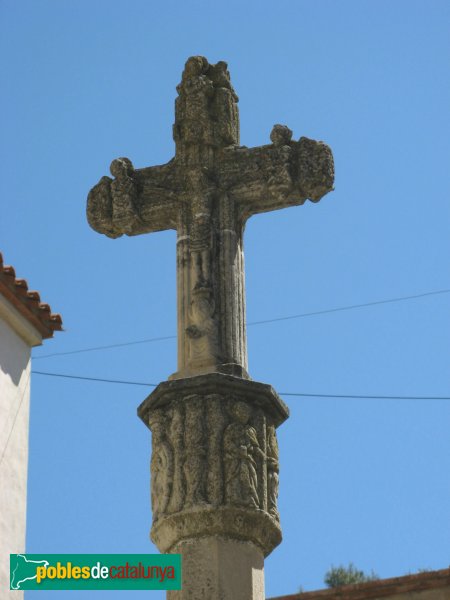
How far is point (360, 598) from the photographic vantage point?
12859mm

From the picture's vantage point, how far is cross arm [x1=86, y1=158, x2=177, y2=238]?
329 inches

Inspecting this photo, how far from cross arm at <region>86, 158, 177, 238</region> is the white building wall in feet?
22.4

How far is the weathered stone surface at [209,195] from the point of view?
780 centimetres

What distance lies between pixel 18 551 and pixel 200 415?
797cm

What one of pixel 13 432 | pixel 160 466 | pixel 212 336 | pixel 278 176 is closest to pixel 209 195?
pixel 278 176

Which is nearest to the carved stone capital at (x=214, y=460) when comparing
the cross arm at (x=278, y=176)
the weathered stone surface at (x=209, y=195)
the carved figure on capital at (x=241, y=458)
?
the carved figure on capital at (x=241, y=458)

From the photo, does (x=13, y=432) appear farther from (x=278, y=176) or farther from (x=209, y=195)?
(x=278, y=176)

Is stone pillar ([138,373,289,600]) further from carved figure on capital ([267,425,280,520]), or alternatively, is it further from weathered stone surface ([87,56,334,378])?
weathered stone surface ([87,56,334,378])

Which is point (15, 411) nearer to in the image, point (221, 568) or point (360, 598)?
point (360, 598)

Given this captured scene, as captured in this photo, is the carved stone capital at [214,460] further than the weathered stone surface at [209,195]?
No

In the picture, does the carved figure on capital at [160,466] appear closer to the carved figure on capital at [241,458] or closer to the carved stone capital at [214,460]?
the carved stone capital at [214,460]

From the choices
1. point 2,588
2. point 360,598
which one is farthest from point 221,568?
point 2,588

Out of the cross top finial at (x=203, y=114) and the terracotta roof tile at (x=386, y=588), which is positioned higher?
the cross top finial at (x=203, y=114)

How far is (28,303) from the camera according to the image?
52.7 ft
